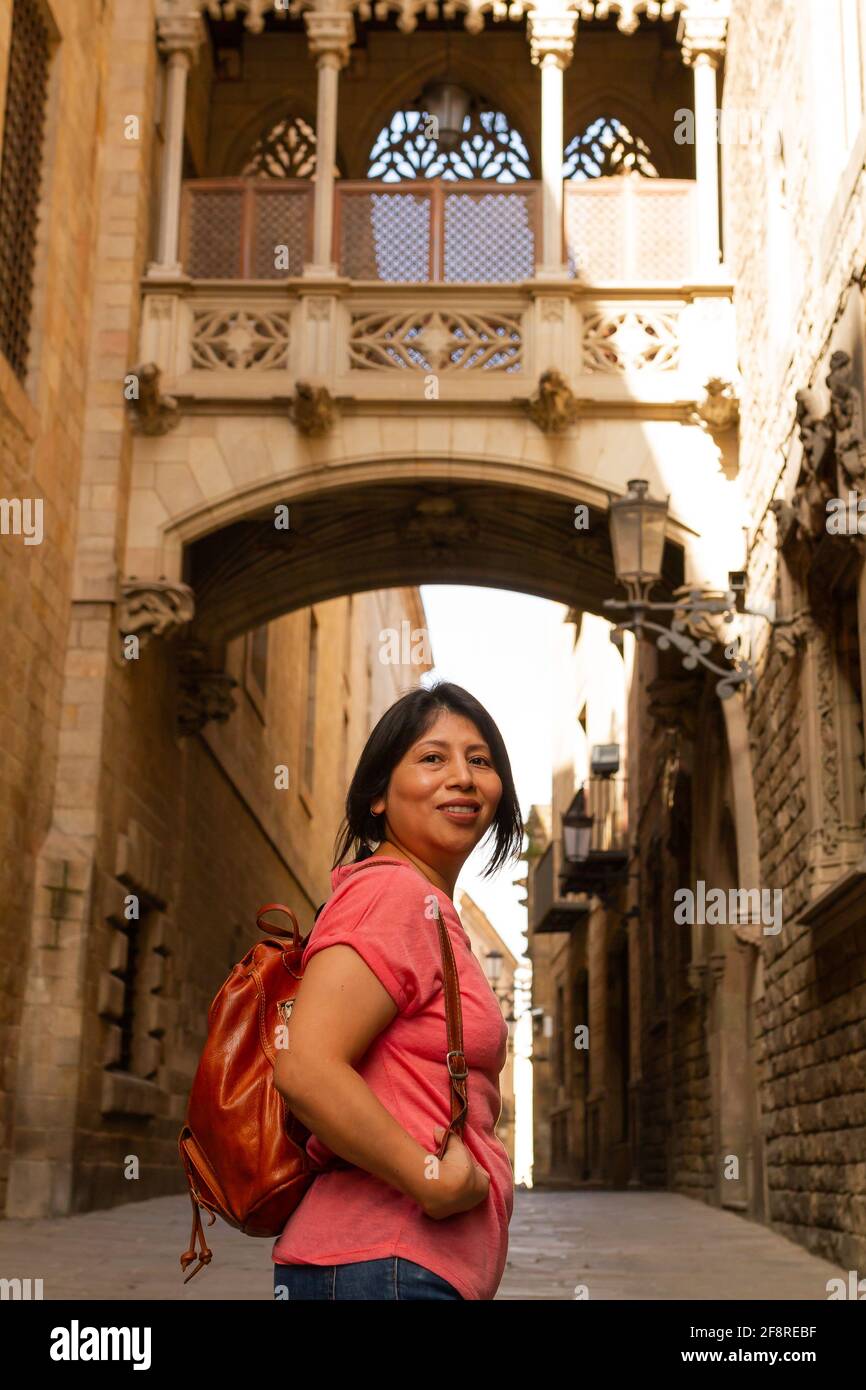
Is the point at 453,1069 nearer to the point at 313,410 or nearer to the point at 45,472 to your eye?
the point at 45,472

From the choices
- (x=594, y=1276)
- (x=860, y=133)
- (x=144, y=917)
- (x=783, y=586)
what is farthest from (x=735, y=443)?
(x=594, y=1276)

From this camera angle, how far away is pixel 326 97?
15.0 meters

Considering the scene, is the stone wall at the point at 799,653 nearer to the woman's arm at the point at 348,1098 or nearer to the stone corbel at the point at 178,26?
the stone corbel at the point at 178,26

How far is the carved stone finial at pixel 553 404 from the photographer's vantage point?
45.1ft

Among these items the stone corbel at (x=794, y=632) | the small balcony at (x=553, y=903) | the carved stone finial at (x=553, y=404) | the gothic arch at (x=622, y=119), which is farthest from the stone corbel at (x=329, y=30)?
the small balcony at (x=553, y=903)

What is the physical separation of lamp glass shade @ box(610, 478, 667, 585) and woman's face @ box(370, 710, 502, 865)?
8.23 meters

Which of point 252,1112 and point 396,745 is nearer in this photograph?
point 252,1112

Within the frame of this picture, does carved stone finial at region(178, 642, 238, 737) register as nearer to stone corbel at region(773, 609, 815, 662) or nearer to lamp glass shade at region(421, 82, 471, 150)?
lamp glass shade at region(421, 82, 471, 150)

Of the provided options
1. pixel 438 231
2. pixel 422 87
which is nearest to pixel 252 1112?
pixel 438 231

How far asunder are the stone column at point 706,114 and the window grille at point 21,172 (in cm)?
531

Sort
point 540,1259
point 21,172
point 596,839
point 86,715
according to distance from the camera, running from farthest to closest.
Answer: point 596,839 → point 86,715 → point 21,172 → point 540,1259

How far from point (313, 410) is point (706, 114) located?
4.15 metres

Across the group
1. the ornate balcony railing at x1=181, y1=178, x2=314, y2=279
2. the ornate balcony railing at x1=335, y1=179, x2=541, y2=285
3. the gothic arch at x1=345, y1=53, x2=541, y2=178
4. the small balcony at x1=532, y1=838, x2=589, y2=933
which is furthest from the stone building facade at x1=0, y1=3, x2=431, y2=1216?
the small balcony at x1=532, y1=838, x2=589, y2=933
